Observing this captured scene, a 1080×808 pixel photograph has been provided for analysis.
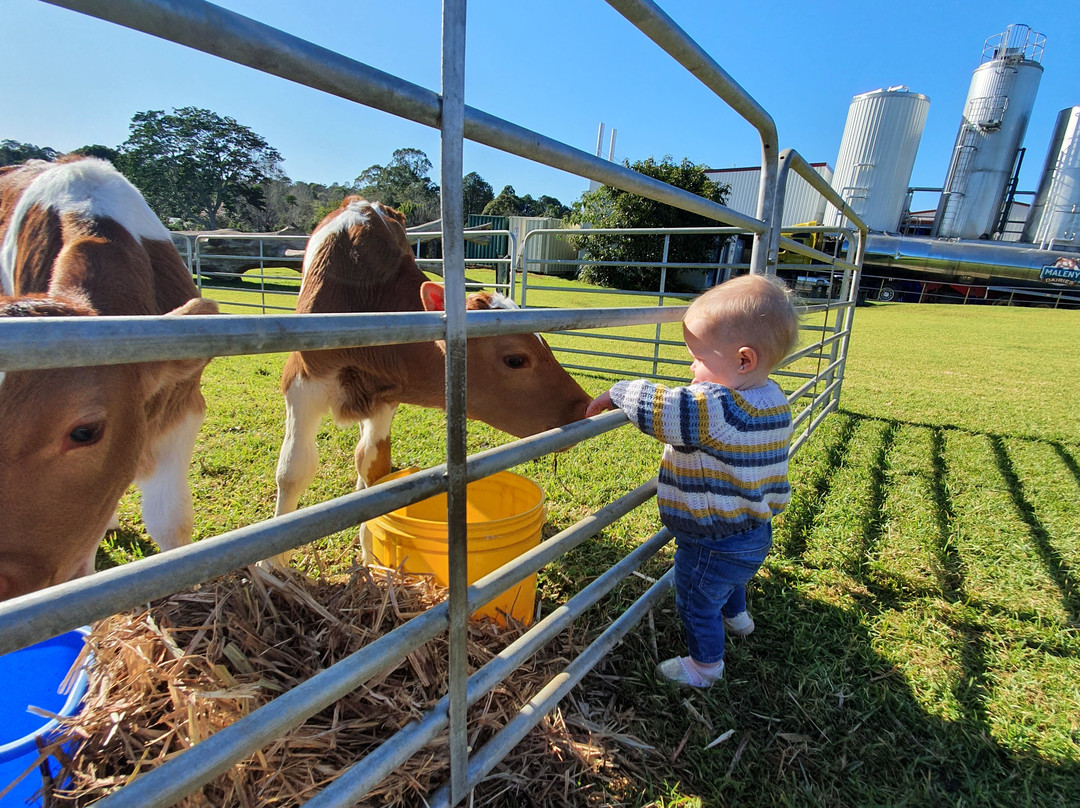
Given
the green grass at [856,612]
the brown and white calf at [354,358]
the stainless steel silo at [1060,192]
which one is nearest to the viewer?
the green grass at [856,612]

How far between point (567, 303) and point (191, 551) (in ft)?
43.4

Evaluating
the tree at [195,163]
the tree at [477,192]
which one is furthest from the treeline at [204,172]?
the tree at [477,192]

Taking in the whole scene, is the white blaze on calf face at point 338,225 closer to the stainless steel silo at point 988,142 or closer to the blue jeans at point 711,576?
the blue jeans at point 711,576

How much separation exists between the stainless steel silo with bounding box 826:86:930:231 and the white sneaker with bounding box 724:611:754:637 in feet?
96.4

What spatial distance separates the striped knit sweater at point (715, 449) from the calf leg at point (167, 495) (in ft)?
6.61

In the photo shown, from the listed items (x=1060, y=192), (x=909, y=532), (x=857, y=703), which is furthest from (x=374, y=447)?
(x=1060, y=192)

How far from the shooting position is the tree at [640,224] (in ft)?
53.5

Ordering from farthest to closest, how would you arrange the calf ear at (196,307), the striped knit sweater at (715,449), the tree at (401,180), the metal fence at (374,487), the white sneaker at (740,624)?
the tree at (401,180)
the white sneaker at (740,624)
the striped knit sweater at (715,449)
the calf ear at (196,307)
the metal fence at (374,487)

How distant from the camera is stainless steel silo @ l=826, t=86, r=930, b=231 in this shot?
88.3 ft

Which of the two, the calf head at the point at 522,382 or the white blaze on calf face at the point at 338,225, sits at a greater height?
the white blaze on calf face at the point at 338,225

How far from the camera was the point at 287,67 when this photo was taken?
0.72 metres

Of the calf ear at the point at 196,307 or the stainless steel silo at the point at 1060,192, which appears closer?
the calf ear at the point at 196,307

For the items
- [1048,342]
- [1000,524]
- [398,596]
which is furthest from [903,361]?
[398,596]

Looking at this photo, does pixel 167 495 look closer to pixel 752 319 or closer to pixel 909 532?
pixel 752 319
